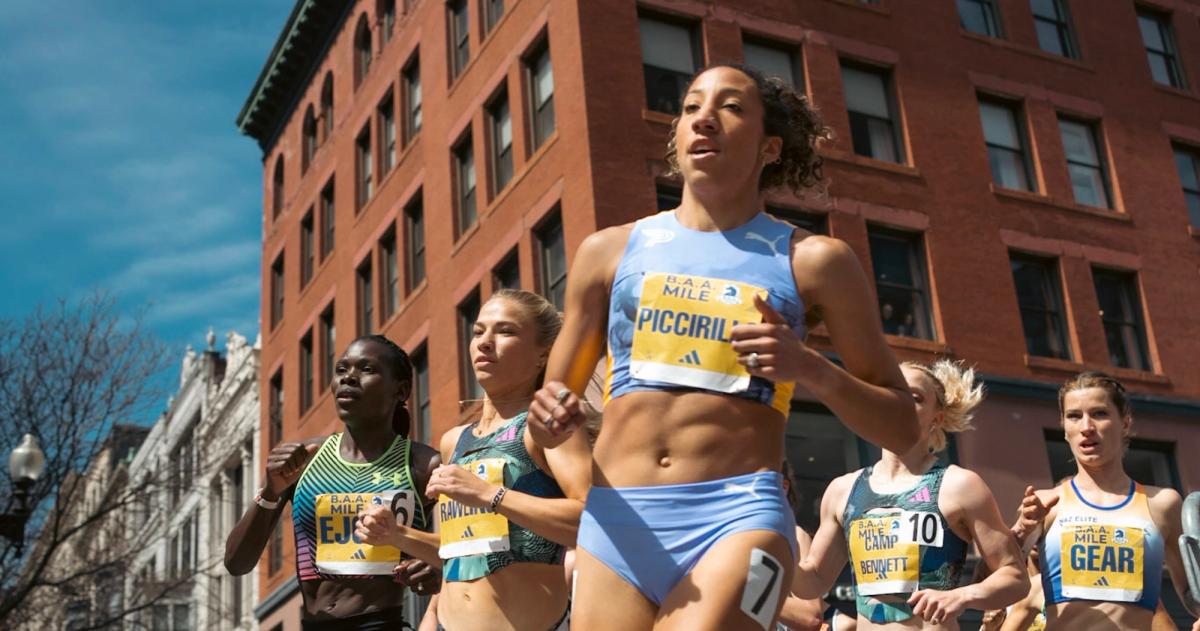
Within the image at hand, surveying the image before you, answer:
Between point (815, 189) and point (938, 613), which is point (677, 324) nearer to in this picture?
point (815, 189)

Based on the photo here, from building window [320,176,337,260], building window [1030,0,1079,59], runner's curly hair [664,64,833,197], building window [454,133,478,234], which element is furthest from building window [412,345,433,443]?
runner's curly hair [664,64,833,197]

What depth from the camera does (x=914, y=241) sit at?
24344 millimetres

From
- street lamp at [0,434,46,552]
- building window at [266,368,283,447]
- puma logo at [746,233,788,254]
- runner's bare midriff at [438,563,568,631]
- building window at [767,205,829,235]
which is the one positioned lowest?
runner's bare midriff at [438,563,568,631]

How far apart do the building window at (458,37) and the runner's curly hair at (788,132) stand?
24048 mm

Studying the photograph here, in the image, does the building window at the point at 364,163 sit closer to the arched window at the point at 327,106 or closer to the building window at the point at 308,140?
the arched window at the point at 327,106

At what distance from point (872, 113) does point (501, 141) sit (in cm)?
699

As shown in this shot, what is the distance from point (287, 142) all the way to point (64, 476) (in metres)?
14.7

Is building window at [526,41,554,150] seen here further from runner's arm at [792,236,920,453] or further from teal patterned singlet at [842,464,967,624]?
runner's arm at [792,236,920,453]

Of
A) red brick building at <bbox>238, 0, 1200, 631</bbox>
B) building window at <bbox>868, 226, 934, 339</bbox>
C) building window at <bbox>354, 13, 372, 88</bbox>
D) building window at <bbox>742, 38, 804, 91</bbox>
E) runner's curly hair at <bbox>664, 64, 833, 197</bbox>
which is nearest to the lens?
runner's curly hair at <bbox>664, 64, 833, 197</bbox>

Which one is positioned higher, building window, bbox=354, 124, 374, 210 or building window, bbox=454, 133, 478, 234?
building window, bbox=354, 124, 374, 210

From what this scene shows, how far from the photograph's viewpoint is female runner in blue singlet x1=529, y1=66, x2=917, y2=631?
3510 millimetres

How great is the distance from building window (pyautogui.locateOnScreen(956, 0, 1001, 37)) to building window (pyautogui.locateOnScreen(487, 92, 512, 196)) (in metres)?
9.30

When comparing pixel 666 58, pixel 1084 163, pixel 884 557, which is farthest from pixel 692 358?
pixel 1084 163

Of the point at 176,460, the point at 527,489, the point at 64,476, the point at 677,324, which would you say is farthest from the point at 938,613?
the point at 176,460
